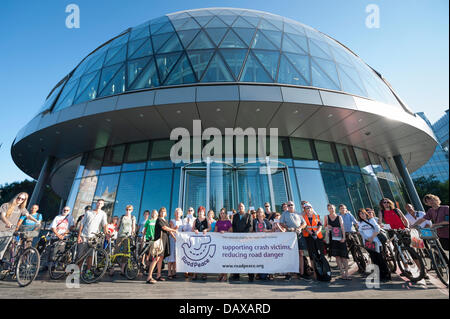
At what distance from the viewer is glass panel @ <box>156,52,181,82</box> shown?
10766 mm

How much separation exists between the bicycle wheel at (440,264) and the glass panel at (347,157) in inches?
372

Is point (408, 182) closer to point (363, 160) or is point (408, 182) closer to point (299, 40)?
point (363, 160)

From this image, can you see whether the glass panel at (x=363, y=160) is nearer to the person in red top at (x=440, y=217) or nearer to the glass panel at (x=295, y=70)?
the glass panel at (x=295, y=70)

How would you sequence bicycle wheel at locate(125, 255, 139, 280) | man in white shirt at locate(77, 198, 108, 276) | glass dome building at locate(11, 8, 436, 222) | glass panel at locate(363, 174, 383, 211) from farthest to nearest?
1. glass panel at locate(363, 174, 383, 211)
2. glass dome building at locate(11, 8, 436, 222)
3. bicycle wheel at locate(125, 255, 139, 280)
4. man in white shirt at locate(77, 198, 108, 276)

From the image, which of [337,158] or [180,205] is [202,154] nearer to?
[180,205]

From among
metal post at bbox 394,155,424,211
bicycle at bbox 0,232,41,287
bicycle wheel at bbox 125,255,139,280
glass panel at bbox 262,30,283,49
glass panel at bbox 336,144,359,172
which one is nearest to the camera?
bicycle at bbox 0,232,41,287

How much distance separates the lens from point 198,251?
541 cm

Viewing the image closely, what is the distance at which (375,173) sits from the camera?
562 inches

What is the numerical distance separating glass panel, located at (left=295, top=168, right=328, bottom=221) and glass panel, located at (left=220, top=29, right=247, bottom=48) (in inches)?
316

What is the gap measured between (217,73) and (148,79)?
3.75m

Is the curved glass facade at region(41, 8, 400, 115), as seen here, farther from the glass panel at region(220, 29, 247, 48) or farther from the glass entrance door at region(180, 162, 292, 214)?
the glass entrance door at region(180, 162, 292, 214)

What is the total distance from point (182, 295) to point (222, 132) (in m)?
9.55

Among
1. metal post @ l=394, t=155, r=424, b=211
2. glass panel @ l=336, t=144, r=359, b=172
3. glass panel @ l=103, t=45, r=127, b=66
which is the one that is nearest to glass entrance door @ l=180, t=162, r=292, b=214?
glass panel @ l=336, t=144, r=359, b=172
